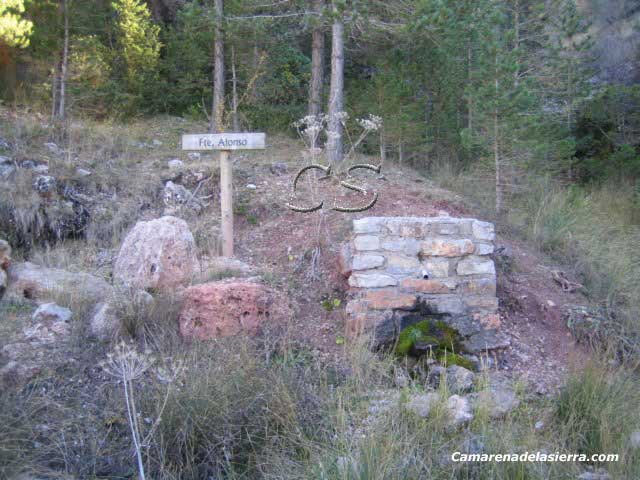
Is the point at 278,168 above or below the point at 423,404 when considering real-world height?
above

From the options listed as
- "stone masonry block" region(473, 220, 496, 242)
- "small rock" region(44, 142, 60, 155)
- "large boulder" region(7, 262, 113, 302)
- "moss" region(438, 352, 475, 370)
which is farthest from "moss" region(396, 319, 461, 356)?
"small rock" region(44, 142, 60, 155)

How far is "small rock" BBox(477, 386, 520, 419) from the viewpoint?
3539 mm

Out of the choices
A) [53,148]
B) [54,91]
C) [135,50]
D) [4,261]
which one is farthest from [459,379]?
[135,50]

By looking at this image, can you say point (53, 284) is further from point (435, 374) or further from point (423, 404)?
point (423, 404)

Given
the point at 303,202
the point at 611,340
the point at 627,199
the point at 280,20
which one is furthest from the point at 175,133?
the point at 611,340

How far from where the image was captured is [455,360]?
16.6 ft

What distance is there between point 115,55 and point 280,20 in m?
3.79

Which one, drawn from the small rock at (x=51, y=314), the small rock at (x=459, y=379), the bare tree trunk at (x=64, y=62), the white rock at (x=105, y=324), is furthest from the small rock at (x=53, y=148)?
the small rock at (x=459, y=379)

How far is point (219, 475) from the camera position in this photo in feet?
10.6

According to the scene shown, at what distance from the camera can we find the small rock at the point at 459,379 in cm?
431

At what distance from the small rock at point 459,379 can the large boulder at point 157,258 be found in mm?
2622

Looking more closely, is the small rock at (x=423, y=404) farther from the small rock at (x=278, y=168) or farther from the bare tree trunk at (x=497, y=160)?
the small rock at (x=278, y=168)

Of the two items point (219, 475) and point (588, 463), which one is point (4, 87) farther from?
point (588, 463)

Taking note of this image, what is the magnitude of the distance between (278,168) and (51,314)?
5.30m
